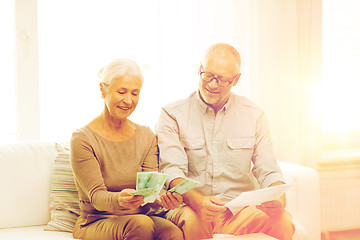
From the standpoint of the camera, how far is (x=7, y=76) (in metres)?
2.90

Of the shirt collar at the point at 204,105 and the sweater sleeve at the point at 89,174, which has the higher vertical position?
the shirt collar at the point at 204,105

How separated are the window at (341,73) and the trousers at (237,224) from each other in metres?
1.69

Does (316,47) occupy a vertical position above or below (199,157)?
above

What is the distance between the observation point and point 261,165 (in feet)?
7.26

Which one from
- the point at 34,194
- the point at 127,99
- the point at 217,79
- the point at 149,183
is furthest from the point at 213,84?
the point at 34,194

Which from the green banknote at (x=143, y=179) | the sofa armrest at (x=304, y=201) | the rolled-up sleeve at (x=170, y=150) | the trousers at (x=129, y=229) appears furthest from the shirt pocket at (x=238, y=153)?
the green banknote at (x=143, y=179)

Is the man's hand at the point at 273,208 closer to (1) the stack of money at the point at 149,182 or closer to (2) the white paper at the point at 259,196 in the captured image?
(2) the white paper at the point at 259,196

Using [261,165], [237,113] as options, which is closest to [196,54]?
Answer: [237,113]

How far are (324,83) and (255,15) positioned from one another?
83 cm

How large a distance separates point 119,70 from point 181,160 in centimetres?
51

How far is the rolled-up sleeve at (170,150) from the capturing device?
6.75ft

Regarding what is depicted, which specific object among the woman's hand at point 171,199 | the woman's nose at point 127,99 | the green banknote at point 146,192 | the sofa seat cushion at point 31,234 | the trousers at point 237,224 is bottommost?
the sofa seat cushion at point 31,234

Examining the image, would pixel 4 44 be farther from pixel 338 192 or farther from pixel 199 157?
pixel 338 192

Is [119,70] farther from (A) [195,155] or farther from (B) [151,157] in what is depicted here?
(A) [195,155]
